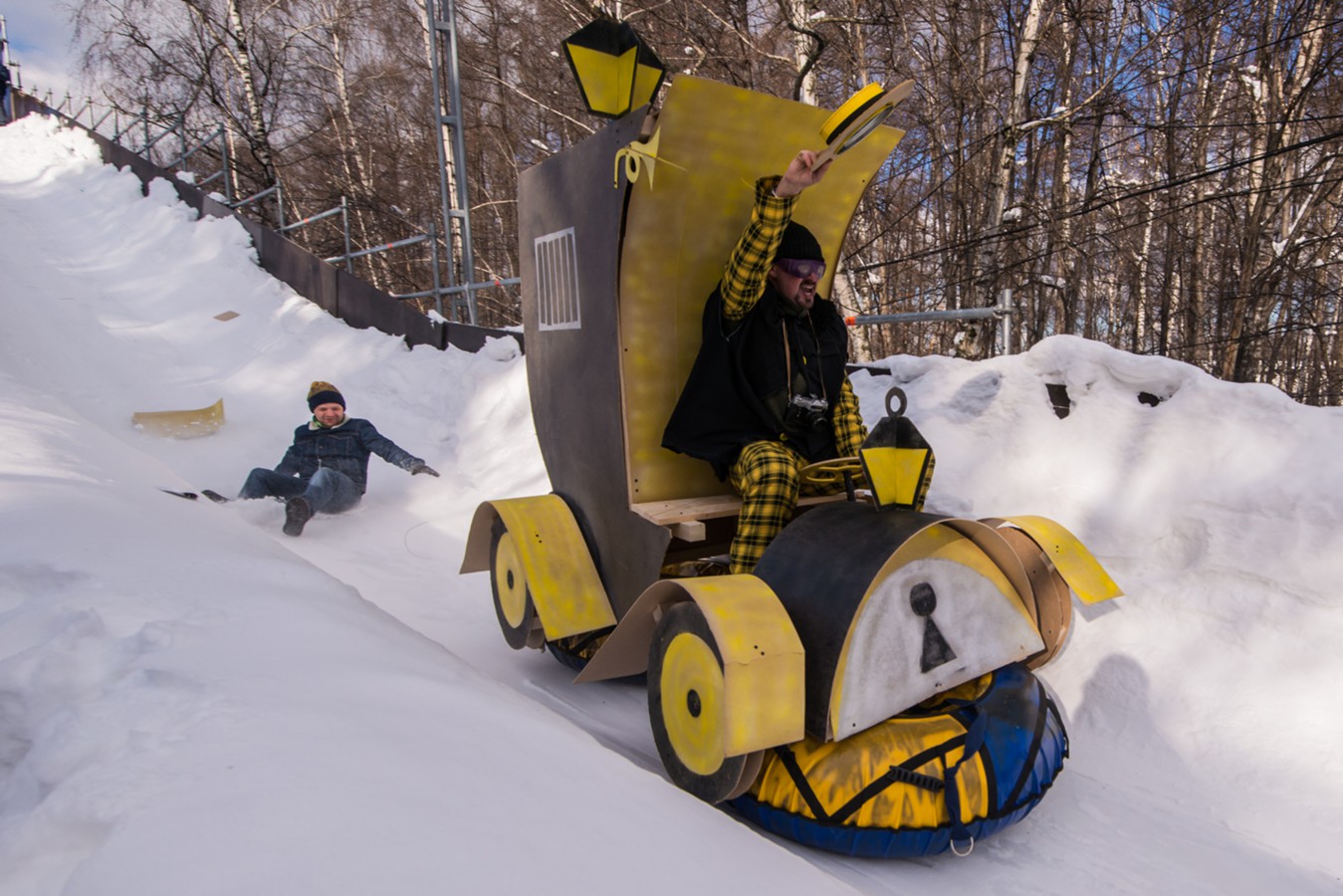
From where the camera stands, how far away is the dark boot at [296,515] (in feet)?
15.3

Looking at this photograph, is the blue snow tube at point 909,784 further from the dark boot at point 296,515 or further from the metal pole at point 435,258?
the metal pole at point 435,258

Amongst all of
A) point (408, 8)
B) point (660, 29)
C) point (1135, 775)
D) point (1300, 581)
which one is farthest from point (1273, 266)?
point (408, 8)

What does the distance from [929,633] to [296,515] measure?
12.5 feet

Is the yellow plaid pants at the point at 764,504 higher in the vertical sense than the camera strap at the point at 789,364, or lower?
lower

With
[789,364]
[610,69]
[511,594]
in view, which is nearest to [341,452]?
[511,594]

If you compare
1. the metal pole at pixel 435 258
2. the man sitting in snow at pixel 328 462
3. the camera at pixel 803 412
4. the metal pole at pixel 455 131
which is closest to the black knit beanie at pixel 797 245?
the camera at pixel 803 412

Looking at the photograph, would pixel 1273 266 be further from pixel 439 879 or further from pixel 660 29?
pixel 439 879

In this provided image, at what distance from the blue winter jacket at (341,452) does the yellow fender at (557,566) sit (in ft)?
8.76

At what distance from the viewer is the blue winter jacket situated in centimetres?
538

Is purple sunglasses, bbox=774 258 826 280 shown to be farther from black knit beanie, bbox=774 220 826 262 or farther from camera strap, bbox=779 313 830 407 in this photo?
camera strap, bbox=779 313 830 407

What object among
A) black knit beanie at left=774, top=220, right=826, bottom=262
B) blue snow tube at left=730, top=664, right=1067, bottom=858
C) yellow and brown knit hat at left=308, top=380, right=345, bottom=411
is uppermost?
black knit beanie at left=774, top=220, right=826, bottom=262

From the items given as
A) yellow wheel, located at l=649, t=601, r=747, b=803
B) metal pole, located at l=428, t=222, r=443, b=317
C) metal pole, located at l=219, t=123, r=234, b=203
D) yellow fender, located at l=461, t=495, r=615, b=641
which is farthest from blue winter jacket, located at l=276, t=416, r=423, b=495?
metal pole, located at l=219, t=123, r=234, b=203

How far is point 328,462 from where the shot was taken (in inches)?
211

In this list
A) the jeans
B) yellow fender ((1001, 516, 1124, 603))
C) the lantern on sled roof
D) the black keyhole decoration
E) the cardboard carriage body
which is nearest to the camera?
the cardboard carriage body
